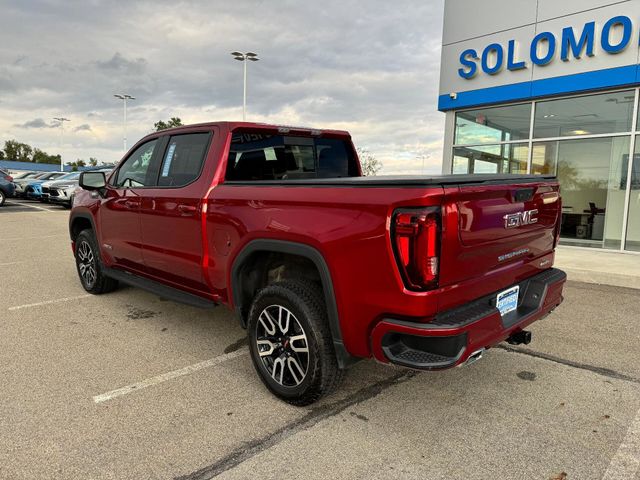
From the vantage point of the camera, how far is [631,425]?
2779 millimetres

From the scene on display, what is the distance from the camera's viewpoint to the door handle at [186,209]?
11.9ft

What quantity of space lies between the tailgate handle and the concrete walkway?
467 centimetres

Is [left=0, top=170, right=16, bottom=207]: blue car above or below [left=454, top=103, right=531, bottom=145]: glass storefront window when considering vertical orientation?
below

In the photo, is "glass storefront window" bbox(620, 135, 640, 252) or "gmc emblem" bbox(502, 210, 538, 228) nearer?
"gmc emblem" bbox(502, 210, 538, 228)

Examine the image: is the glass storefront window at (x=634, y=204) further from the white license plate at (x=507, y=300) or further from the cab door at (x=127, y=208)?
the cab door at (x=127, y=208)

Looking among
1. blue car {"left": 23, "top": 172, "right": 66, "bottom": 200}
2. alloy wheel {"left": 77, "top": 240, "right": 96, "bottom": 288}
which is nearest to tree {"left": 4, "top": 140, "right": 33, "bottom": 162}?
blue car {"left": 23, "top": 172, "right": 66, "bottom": 200}

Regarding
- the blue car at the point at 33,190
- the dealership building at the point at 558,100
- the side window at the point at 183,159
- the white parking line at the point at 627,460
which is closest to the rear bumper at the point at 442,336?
the white parking line at the point at 627,460

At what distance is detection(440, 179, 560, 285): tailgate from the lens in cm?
237

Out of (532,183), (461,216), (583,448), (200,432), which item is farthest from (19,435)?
(532,183)

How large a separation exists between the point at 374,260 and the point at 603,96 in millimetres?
9520

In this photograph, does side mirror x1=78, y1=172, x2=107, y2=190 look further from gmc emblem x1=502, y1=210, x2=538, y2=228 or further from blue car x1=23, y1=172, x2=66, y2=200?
blue car x1=23, y1=172, x2=66, y2=200

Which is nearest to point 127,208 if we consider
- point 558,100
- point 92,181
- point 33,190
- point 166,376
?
point 92,181

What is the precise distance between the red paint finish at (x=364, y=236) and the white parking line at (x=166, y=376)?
531 mm

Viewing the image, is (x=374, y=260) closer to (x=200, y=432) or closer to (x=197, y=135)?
(x=200, y=432)
